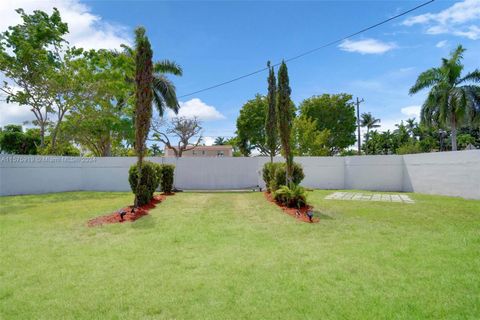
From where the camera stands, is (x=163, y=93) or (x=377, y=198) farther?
(x=163, y=93)

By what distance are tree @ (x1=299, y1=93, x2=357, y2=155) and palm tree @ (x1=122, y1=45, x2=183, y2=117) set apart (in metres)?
14.6

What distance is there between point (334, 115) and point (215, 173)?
1936cm

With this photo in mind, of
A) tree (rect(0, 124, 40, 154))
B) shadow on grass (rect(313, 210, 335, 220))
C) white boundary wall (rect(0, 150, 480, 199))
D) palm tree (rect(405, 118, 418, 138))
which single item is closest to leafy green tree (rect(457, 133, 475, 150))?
palm tree (rect(405, 118, 418, 138))

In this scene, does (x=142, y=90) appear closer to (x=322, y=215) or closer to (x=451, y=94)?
(x=322, y=215)

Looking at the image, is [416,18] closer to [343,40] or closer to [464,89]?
[343,40]

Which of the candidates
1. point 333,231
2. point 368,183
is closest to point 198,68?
point 368,183

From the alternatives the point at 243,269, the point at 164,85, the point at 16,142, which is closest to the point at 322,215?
the point at 243,269

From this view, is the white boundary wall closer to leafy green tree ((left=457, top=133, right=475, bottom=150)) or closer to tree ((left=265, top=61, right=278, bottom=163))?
tree ((left=265, top=61, right=278, bottom=163))

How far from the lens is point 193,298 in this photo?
3.21 meters

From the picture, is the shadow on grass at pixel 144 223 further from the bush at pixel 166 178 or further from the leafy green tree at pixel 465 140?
the leafy green tree at pixel 465 140

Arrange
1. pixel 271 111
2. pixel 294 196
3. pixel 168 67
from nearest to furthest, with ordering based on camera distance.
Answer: pixel 294 196 → pixel 271 111 → pixel 168 67

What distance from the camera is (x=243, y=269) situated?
13.3 feet

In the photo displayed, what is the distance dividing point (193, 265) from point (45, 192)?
13.7m

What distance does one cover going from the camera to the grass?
9.80 ft
